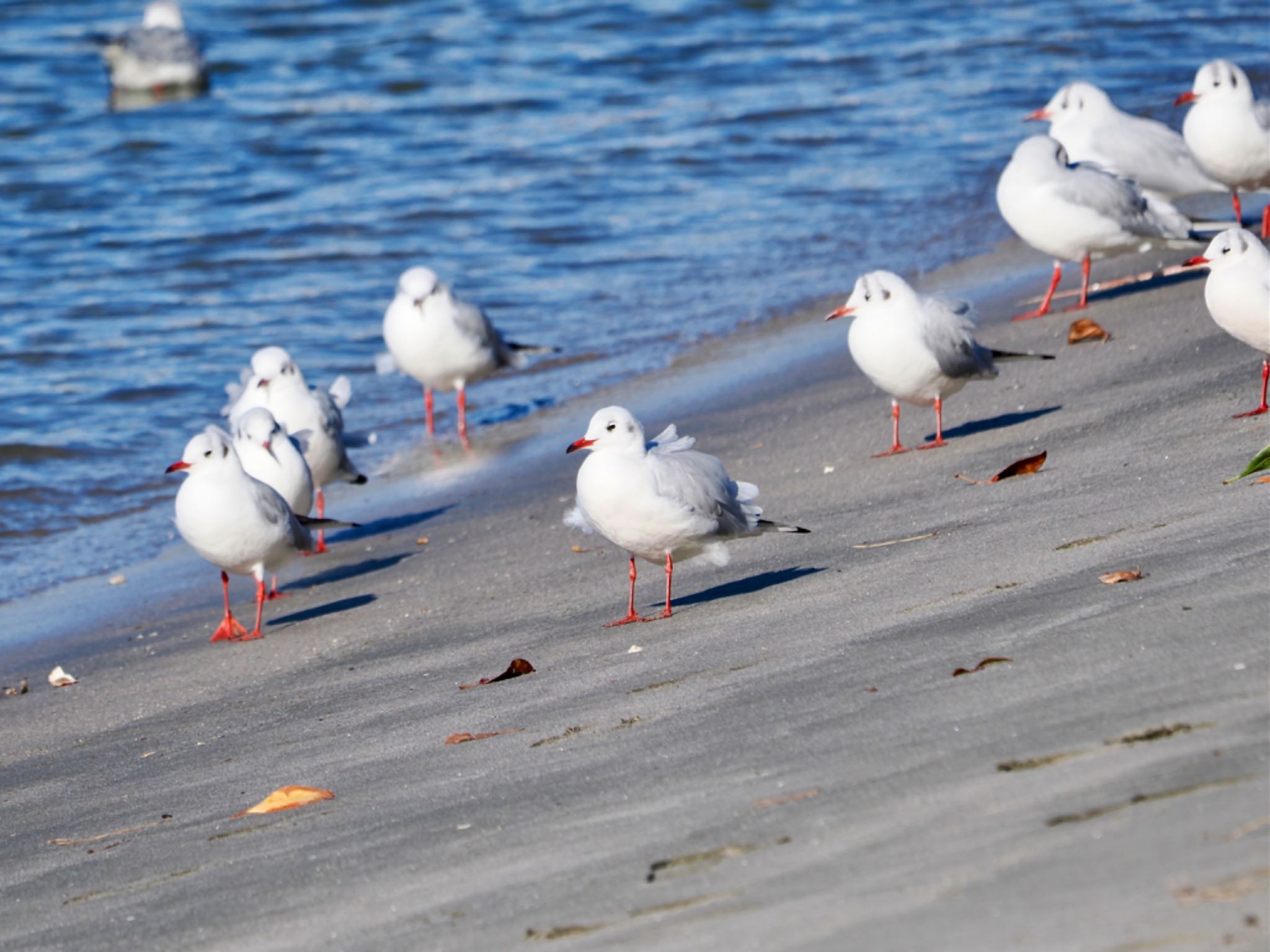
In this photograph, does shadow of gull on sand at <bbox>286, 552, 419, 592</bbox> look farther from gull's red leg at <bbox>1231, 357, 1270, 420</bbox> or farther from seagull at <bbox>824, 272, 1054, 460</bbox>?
gull's red leg at <bbox>1231, 357, 1270, 420</bbox>

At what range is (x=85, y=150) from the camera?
57.9ft

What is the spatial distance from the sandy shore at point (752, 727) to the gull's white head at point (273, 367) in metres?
1.46

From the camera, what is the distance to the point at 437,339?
32.8ft

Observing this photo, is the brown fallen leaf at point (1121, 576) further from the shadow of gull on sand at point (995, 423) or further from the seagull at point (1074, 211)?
the seagull at point (1074, 211)

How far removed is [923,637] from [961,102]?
1292 centimetres

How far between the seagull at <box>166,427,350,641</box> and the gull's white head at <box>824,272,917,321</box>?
2.47 meters

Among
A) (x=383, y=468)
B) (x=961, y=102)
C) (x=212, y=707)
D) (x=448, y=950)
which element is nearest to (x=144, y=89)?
(x=961, y=102)

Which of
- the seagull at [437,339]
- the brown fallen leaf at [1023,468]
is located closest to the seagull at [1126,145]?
the seagull at [437,339]

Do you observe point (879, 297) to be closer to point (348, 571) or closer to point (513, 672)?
point (348, 571)

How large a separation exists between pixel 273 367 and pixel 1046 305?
4152mm

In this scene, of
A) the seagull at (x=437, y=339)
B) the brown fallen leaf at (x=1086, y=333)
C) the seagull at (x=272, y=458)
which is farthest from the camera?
the seagull at (x=437, y=339)

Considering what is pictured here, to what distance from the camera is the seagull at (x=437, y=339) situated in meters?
10.0

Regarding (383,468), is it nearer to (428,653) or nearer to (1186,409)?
(428,653)

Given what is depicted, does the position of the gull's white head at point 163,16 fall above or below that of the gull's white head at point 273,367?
above
